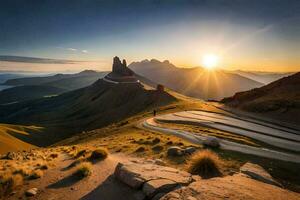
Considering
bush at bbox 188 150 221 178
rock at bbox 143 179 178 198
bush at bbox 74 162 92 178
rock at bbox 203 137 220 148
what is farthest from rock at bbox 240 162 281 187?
bush at bbox 74 162 92 178

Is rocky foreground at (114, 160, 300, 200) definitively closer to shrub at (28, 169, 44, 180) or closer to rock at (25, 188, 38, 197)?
rock at (25, 188, 38, 197)

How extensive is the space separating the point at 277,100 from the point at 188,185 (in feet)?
228

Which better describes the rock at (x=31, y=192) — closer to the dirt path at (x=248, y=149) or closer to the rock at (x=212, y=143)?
the rock at (x=212, y=143)

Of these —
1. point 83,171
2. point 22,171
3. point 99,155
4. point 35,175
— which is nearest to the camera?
point 83,171

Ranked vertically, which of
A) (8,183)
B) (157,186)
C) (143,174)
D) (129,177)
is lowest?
(8,183)

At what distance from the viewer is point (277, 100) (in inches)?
2739

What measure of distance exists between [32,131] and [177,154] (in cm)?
11703

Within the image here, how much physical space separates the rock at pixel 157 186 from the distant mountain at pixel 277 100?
6038 centimetres

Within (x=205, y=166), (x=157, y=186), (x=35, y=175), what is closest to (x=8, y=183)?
(x=35, y=175)

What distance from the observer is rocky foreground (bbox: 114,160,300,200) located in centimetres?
950

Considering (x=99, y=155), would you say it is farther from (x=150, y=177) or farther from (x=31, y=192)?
(x=150, y=177)

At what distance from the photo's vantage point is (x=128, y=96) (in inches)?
5605

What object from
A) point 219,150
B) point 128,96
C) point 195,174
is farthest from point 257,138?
point 128,96

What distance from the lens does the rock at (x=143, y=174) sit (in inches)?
451
